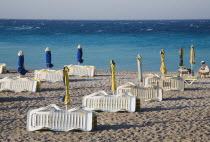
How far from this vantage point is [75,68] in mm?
18516

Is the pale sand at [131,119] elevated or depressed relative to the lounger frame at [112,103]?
depressed

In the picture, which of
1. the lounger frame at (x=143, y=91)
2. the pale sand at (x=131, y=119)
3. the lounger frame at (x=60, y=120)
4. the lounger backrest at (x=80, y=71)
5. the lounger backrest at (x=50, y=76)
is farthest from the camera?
the lounger backrest at (x=80, y=71)

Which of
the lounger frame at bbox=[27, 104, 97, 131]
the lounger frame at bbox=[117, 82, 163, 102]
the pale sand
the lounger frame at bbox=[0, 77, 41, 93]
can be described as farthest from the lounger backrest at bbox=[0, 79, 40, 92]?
the lounger frame at bbox=[27, 104, 97, 131]

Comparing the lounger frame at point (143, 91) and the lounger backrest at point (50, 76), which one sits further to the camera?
the lounger backrest at point (50, 76)

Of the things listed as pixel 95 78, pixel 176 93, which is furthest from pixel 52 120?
pixel 95 78

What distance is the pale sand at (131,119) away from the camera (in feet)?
28.8

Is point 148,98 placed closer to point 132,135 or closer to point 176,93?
point 176,93

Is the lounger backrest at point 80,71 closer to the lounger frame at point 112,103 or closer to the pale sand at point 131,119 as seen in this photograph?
the pale sand at point 131,119

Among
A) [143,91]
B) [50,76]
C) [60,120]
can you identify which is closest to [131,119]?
[60,120]

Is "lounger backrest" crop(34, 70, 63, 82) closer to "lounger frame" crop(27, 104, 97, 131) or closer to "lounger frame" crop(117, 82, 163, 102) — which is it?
"lounger frame" crop(117, 82, 163, 102)

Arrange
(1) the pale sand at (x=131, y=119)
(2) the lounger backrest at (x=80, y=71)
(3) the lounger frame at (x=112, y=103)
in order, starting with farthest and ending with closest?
1. (2) the lounger backrest at (x=80, y=71)
2. (3) the lounger frame at (x=112, y=103)
3. (1) the pale sand at (x=131, y=119)

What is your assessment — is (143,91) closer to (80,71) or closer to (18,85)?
(18,85)

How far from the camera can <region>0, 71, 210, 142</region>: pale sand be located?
8789 mm

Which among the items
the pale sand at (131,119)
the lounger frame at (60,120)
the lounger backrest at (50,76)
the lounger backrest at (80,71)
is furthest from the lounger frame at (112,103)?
the lounger backrest at (80,71)
